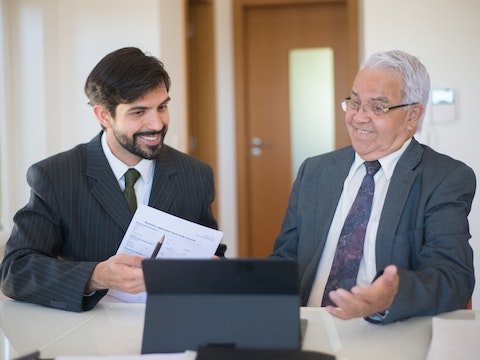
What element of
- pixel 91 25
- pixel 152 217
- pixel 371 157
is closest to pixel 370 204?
pixel 371 157

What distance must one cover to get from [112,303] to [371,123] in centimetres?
100

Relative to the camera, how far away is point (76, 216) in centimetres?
228

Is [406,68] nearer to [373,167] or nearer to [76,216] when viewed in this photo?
[373,167]

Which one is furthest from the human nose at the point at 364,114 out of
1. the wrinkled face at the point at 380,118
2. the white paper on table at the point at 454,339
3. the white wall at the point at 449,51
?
the white wall at the point at 449,51

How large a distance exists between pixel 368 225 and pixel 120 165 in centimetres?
91

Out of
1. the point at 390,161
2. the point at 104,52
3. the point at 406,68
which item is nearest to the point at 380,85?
the point at 406,68

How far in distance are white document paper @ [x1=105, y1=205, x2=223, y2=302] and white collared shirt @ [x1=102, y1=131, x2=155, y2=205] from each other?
1.49 ft

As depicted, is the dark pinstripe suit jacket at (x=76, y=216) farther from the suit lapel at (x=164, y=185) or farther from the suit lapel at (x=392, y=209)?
the suit lapel at (x=392, y=209)

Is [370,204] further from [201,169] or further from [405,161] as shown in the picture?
[201,169]

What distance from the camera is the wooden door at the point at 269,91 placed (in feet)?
19.3

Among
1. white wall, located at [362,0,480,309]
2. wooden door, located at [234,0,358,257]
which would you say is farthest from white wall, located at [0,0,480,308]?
wooden door, located at [234,0,358,257]

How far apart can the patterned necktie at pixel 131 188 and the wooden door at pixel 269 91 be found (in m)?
3.56

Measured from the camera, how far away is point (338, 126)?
5.88 metres

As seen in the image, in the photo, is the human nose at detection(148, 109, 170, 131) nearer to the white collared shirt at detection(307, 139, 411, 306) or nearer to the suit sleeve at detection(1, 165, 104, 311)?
the suit sleeve at detection(1, 165, 104, 311)
